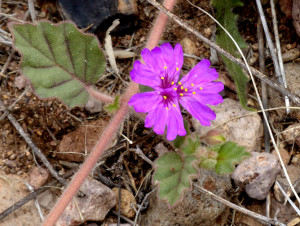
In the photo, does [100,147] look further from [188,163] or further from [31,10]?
[31,10]

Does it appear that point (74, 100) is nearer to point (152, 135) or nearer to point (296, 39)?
point (152, 135)

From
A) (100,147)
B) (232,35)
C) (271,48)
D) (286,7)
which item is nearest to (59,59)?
(100,147)

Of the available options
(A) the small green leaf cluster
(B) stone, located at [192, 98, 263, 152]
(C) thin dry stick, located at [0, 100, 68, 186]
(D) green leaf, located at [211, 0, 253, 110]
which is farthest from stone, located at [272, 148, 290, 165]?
(C) thin dry stick, located at [0, 100, 68, 186]

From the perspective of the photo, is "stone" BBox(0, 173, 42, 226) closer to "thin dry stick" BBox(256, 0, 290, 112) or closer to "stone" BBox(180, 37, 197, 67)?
"stone" BBox(180, 37, 197, 67)

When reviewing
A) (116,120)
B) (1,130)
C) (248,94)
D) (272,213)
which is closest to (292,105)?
(248,94)

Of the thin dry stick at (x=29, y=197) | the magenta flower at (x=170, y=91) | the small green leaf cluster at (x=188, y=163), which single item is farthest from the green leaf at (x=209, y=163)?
the thin dry stick at (x=29, y=197)

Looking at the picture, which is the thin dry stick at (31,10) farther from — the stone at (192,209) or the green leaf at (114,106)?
the stone at (192,209)
